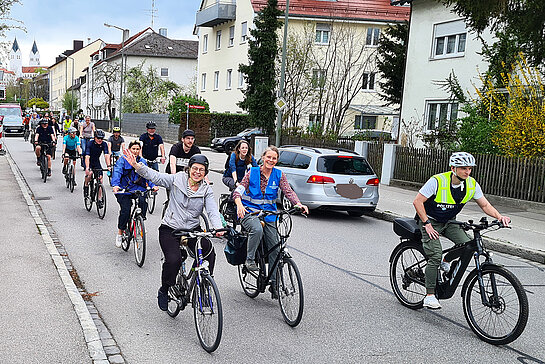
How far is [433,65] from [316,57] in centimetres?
1218

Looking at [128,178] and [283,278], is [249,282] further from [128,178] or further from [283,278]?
[128,178]

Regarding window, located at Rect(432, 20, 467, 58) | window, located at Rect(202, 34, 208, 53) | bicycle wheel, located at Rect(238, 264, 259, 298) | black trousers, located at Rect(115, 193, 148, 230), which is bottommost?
bicycle wheel, located at Rect(238, 264, 259, 298)

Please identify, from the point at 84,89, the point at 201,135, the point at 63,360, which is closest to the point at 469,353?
the point at 63,360

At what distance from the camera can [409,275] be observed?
641 cm

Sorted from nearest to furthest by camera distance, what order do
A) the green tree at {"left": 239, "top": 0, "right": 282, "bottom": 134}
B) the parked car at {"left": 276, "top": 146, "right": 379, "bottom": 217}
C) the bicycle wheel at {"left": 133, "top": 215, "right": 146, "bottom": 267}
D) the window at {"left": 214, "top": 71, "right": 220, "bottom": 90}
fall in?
the bicycle wheel at {"left": 133, "top": 215, "right": 146, "bottom": 267} < the parked car at {"left": 276, "top": 146, "right": 379, "bottom": 217} < the green tree at {"left": 239, "top": 0, "right": 282, "bottom": 134} < the window at {"left": 214, "top": 71, "right": 220, "bottom": 90}

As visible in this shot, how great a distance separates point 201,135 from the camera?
40094 millimetres

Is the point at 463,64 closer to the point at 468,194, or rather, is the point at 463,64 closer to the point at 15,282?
the point at 468,194

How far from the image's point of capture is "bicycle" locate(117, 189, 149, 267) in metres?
7.71

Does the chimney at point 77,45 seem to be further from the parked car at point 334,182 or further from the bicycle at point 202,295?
the bicycle at point 202,295

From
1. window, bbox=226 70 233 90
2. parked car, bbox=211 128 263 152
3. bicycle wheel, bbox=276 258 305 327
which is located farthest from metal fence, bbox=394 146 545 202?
window, bbox=226 70 233 90

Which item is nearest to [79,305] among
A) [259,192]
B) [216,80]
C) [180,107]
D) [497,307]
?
[259,192]

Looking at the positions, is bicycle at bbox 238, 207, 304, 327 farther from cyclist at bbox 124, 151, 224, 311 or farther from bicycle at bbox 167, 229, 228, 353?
bicycle at bbox 167, 229, 228, 353

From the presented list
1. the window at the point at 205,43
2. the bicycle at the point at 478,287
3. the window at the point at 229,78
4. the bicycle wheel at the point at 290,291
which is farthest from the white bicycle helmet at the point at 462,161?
the window at the point at 205,43

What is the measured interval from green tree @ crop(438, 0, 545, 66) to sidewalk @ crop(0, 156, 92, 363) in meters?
9.51
